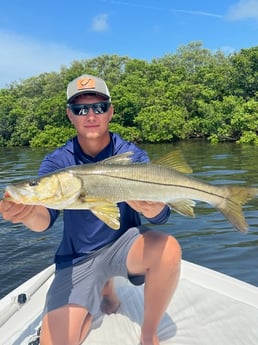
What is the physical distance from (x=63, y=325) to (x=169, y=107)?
134 feet

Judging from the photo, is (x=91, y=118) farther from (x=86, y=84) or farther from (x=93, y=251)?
(x=93, y=251)

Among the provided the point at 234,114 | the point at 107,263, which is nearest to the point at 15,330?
the point at 107,263

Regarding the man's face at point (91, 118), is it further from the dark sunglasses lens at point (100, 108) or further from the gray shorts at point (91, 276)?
the gray shorts at point (91, 276)

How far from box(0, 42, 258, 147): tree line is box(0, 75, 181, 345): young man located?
3110 centimetres

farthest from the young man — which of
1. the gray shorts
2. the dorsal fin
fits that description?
the dorsal fin

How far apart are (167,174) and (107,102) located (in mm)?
836

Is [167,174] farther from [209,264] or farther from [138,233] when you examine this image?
[209,264]

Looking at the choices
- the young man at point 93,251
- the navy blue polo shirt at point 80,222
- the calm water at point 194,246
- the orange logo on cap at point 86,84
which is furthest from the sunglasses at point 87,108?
the calm water at point 194,246

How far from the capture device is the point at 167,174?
264 cm

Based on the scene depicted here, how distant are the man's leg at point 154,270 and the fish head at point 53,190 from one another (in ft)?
2.51

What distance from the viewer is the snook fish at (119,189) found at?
8.14 ft

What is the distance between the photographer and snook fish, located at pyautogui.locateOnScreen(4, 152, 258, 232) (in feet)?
8.14

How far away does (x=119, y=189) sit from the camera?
255 cm

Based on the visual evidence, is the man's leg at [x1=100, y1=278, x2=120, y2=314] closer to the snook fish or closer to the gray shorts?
the gray shorts
